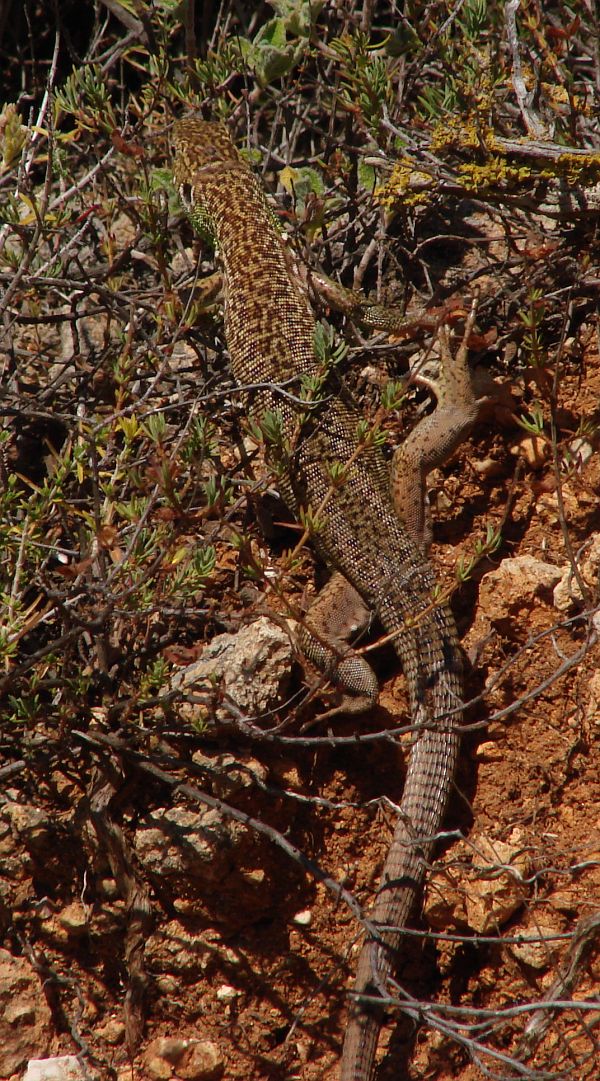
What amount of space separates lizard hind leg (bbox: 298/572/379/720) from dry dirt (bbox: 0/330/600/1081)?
0.49 ft

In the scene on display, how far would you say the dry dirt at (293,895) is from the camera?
2.94 m

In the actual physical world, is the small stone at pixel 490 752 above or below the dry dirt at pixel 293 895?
above

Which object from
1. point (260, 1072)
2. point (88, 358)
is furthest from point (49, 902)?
point (88, 358)

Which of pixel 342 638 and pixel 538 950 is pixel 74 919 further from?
pixel 538 950

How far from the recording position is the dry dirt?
294cm

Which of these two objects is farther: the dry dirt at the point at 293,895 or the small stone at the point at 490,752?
the small stone at the point at 490,752

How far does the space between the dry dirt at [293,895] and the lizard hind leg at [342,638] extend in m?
0.15

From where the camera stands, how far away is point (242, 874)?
305 centimetres

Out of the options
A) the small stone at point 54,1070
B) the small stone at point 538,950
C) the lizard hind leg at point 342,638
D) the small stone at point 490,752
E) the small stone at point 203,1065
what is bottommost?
the small stone at point 54,1070

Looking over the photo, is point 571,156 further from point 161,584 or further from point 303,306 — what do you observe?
point 161,584

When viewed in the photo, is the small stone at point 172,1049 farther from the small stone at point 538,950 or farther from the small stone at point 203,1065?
the small stone at point 538,950

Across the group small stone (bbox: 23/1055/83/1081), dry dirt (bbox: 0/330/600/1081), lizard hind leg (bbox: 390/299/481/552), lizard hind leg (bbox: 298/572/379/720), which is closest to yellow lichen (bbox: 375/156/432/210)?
lizard hind leg (bbox: 390/299/481/552)

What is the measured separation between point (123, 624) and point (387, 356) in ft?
5.30

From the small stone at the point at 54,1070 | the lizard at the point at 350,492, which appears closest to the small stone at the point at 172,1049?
the small stone at the point at 54,1070
